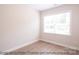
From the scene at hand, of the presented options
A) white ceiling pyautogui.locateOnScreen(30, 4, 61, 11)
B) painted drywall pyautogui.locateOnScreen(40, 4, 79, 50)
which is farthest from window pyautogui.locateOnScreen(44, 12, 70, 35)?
white ceiling pyautogui.locateOnScreen(30, 4, 61, 11)

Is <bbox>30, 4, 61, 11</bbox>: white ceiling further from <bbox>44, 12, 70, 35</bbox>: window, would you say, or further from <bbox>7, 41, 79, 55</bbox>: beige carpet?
<bbox>7, 41, 79, 55</bbox>: beige carpet

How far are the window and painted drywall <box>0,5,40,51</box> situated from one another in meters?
0.18

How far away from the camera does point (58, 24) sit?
5.19 ft

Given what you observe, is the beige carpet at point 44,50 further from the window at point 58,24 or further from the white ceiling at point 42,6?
the white ceiling at point 42,6

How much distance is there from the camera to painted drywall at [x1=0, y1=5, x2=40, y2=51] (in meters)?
1.52

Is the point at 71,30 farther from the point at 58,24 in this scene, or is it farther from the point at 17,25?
the point at 17,25

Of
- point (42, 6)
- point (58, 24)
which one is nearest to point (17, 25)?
point (42, 6)

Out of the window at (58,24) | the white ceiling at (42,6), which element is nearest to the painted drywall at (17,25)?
the white ceiling at (42,6)

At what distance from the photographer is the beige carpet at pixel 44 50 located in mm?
1582

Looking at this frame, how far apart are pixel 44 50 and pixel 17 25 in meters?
0.63

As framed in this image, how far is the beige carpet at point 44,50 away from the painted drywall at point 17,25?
11 centimetres

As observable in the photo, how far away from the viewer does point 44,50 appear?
160 centimetres

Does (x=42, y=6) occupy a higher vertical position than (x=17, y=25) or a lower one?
higher

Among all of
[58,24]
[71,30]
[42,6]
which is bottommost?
[71,30]
